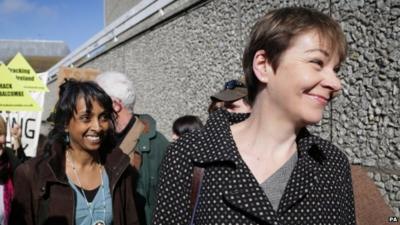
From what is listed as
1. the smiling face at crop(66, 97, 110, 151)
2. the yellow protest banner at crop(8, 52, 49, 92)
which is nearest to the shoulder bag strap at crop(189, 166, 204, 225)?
the smiling face at crop(66, 97, 110, 151)

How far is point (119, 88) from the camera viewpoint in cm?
369

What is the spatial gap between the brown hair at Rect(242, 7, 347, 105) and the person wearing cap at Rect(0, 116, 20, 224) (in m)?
2.08

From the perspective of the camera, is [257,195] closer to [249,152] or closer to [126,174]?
[249,152]

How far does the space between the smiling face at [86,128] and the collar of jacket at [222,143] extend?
4.44 ft

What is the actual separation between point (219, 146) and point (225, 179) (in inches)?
4.7

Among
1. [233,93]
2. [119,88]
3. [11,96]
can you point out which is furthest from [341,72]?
[11,96]

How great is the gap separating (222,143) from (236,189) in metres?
0.17

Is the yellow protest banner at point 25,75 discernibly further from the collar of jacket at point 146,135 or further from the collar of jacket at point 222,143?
the collar of jacket at point 222,143

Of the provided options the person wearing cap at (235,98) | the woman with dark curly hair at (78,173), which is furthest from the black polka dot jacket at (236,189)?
the person wearing cap at (235,98)

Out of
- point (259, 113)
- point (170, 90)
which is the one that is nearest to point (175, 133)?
point (259, 113)

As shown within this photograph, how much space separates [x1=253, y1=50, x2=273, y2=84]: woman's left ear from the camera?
5.19ft

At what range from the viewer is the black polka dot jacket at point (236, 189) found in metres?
1.45

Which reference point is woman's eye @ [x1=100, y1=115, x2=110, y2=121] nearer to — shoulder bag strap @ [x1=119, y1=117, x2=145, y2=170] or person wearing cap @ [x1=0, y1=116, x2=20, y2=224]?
shoulder bag strap @ [x1=119, y1=117, x2=145, y2=170]

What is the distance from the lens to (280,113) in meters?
1.55
